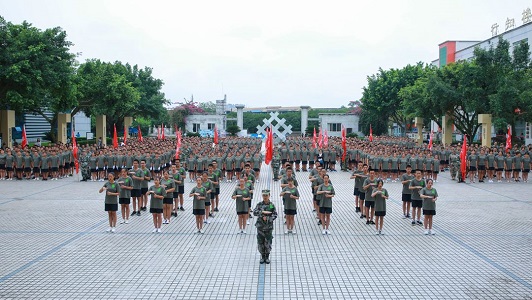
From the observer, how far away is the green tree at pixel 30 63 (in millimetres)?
25656

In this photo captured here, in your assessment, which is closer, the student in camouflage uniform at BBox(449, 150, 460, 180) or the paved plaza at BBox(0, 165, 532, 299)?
the paved plaza at BBox(0, 165, 532, 299)

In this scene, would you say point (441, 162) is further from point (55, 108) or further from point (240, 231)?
point (55, 108)

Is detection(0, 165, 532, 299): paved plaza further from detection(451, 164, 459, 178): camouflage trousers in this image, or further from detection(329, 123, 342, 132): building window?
detection(329, 123, 342, 132): building window

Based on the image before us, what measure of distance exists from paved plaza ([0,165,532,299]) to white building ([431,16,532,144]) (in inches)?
921

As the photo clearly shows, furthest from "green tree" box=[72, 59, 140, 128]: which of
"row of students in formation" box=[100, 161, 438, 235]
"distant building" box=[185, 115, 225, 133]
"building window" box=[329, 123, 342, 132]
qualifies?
"building window" box=[329, 123, 342, 132]

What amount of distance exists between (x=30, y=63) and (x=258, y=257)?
21.2 meters

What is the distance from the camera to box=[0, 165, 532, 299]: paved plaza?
326 inches

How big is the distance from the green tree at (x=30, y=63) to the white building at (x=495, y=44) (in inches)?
997

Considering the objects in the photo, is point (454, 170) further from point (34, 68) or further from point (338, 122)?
point (338, 122)

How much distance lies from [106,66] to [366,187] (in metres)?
30.8

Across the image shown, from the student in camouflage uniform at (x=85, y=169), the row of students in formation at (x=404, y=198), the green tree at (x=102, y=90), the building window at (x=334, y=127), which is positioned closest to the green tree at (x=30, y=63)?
the student in camouflage uniform at (x=85, y=169)

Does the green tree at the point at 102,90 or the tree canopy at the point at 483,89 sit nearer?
the tree canopy at the point at 483,89

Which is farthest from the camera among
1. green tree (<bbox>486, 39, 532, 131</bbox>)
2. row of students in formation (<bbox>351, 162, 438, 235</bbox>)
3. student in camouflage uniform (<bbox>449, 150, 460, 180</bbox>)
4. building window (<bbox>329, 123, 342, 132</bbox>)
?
building window (<bbox>329, 123, 342, 132</bbox>)

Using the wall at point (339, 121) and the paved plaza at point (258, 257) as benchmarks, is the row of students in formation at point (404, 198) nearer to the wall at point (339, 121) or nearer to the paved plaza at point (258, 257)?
the paved plaza at point (258, 257)
